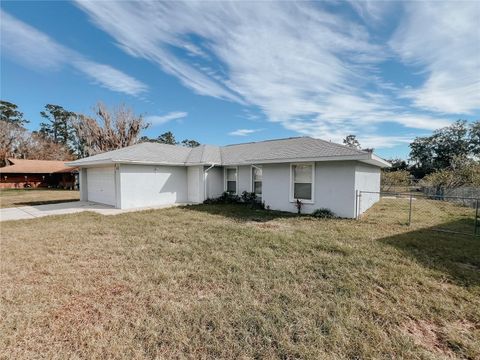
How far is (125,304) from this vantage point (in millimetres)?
3445

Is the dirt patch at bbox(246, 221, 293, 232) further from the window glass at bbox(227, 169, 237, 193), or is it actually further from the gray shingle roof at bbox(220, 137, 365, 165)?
the window glass at bbox(227, 169, 237, 193)

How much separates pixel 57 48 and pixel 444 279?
16.8m

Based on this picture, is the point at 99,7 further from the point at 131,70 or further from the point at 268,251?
the point at 268,251

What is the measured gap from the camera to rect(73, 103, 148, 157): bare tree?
2736cm

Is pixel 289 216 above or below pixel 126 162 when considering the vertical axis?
below

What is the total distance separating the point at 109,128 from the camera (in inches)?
1089

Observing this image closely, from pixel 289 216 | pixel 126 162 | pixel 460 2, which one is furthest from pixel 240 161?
pixel 460 2

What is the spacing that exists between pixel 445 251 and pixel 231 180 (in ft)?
36.9

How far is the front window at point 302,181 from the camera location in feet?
34.4

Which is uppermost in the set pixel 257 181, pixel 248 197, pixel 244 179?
pixel 244 179

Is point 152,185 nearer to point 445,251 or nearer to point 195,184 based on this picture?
point 195,184

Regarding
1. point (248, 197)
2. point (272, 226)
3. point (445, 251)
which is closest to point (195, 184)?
point (248, 197)

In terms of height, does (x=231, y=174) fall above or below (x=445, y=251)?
above

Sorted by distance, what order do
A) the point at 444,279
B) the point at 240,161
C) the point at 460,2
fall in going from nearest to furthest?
the point at 444,279 → the point at 460,2 → the point at 240,161
